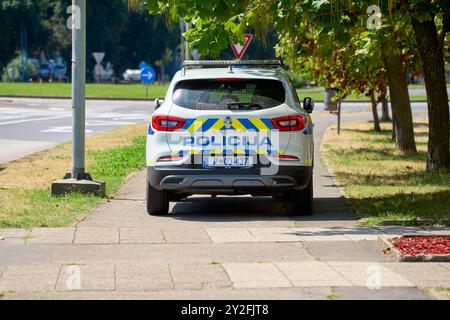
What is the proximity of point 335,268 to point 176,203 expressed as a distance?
585cm

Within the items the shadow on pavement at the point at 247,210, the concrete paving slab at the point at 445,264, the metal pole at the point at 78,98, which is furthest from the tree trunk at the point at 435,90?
the concrete paving slab at the point at 445,264

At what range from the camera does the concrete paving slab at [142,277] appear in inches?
306

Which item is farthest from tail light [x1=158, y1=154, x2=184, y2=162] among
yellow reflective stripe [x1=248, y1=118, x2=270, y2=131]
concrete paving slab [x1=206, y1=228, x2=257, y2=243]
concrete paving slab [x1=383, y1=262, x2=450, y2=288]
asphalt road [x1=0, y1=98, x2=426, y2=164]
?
asphalt road [x1=0, y1=98, x2=426, y2=164]

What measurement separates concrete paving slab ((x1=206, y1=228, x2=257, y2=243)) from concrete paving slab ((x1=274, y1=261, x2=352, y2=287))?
1619 millimetres

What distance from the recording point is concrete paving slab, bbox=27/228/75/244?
10.2 m

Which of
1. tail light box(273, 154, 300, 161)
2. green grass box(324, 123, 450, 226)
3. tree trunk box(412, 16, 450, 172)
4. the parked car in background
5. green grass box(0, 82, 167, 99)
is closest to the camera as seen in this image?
tail light box(273, 154, 300, 161)

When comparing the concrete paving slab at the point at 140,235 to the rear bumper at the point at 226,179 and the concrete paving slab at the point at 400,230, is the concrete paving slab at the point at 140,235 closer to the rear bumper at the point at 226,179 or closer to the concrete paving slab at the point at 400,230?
the rear bumper at the point at 226,179

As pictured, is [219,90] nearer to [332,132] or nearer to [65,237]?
[65,237]

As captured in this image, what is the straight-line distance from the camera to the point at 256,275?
830cm

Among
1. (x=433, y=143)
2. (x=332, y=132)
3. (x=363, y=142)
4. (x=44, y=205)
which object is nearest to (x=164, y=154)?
(x=44, y=205)

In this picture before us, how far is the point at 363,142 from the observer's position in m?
28.9

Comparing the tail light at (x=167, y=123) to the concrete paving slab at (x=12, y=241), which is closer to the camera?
the concrete paving slab at (x=12, y=241)

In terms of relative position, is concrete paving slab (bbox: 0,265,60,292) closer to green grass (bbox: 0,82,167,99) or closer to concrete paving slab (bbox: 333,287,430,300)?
concrete paving slab (bbox: 333,287,430,300)

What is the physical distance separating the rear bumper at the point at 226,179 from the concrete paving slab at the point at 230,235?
89 cm
